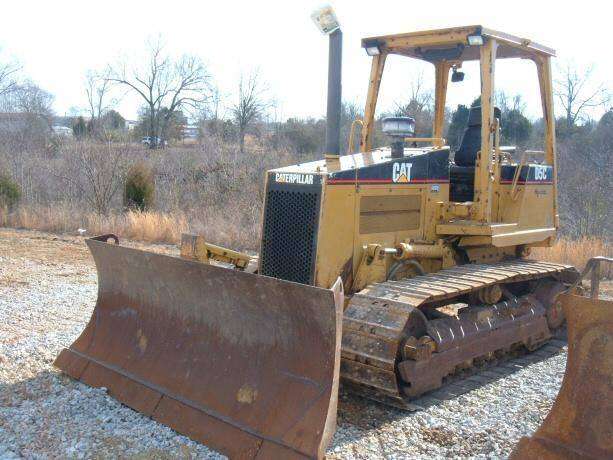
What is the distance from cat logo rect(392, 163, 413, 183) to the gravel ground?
1842 mm

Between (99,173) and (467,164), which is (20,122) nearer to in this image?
(99,173)

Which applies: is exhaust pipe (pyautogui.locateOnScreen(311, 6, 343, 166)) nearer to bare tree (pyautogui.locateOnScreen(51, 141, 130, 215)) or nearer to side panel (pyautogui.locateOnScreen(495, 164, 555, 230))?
side panel (pyautogui.locateOnScreen(495, 164, 555, 230))

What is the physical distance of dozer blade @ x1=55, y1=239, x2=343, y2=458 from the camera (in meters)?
3.95

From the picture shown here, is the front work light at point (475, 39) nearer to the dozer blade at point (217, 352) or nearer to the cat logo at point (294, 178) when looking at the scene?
the cat logo at point (294, 178)

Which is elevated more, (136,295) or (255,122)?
(255,122)

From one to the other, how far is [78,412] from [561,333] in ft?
16.4

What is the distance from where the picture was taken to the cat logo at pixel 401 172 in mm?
5559

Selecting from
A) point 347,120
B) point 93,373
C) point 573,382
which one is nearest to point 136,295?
point 93,373

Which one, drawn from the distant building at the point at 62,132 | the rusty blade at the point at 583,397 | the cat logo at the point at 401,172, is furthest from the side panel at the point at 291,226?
the distant building at the point at 62,132

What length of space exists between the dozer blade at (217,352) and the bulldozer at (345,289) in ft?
0.04

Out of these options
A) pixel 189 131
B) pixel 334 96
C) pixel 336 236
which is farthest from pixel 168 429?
pixel 189 131

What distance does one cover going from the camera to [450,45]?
617cm

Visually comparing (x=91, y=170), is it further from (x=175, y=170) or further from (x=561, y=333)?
(x=561, y=333)

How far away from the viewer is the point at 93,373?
5.21 meters
